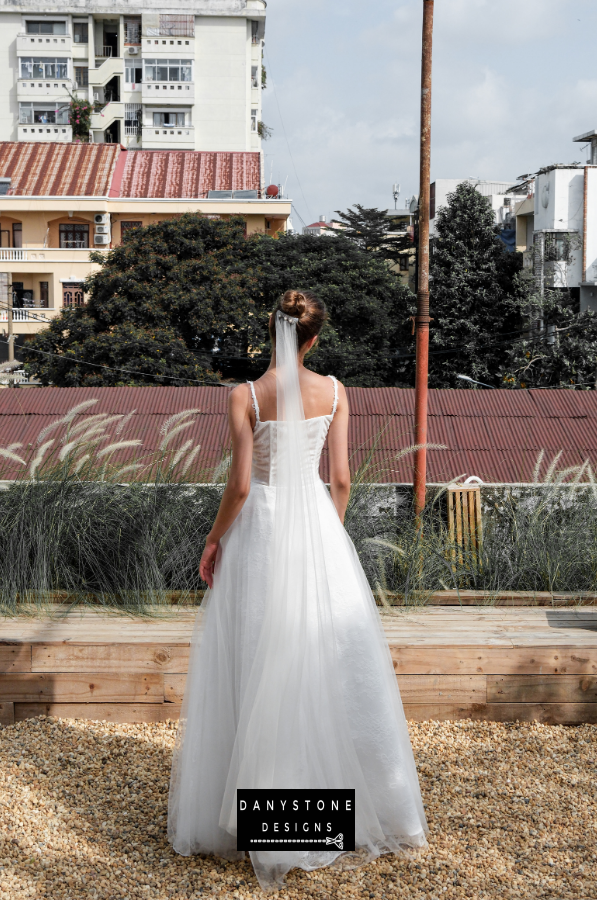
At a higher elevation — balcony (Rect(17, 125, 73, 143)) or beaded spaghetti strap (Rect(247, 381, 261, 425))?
balcony (Rect(17, 125, 73, 143))

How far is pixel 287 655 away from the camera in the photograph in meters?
2.58

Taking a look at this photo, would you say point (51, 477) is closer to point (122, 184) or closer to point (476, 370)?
point (476, 370)

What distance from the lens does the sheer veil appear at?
8.33ft

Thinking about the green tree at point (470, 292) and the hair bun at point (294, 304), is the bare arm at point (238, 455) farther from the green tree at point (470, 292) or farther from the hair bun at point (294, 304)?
the green tree at point (470, 292)

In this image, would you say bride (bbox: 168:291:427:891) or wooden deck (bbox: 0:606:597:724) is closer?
bride (bbox: 168:291:427:891)

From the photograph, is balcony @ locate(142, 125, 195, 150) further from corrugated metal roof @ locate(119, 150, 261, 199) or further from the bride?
the bride

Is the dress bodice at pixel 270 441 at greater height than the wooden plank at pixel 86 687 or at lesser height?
greater

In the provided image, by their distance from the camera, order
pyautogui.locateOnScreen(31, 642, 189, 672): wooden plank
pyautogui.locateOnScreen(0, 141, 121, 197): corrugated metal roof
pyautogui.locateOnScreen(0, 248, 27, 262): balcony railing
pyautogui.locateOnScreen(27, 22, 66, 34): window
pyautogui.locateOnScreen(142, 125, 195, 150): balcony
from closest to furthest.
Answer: pyautogui.locateOnScreen(31, 642, 189, 672): wooden plank < pyautogui.locateOnScreen(0, 248, 27, 262): balcony railing < pyautogui.locateOnScreen(0, 141, 121, 197): corrugated metal roof < pyautogui.locateOnScreen(142, 125, 195, 150): balcony < pyautogui.locateOnScreen(27, 22, 66, 34): window

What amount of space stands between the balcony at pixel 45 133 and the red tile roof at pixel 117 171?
649cm

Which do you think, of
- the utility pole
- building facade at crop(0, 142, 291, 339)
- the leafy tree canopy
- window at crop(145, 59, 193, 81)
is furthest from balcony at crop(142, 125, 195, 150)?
the utility pole

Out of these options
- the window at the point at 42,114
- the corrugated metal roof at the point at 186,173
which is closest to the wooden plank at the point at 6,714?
the corrugated metal roof at the point at 186,173

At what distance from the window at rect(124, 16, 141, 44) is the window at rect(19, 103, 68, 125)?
5336 mm

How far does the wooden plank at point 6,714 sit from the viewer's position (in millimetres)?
3557

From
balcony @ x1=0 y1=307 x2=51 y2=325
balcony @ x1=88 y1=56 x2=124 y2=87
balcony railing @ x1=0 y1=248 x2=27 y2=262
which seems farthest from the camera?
balcony @ x1=88 y1=56 x2=124 y2=87
